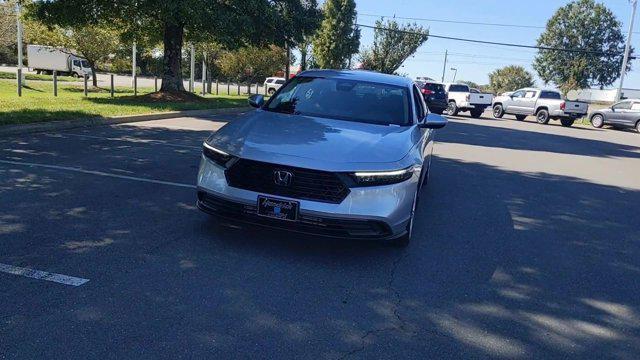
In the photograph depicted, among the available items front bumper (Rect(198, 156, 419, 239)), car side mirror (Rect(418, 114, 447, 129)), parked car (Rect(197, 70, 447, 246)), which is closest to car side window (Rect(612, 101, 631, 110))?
car side mirror (Rect(418, 114, 447, 129))

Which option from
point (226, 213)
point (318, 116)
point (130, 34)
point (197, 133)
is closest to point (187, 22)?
point (130, 34)

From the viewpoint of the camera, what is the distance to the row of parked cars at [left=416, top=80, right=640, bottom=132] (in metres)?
27.4

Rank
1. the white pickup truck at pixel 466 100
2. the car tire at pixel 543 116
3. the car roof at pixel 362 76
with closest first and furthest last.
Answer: the car roof at pixel 362 76, the car tire at pixel 543 116, the white pickup truck at pixel 466 100

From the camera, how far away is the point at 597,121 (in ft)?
97.5

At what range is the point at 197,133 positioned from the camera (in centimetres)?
1258

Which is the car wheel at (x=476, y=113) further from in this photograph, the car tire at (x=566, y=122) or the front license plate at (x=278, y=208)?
the front license plate at (x=278, y=208)

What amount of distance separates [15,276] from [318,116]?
3.11 m

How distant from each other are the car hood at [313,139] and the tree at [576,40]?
7652 centimetres

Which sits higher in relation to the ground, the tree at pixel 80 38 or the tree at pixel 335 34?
the tree at pixel 335 34

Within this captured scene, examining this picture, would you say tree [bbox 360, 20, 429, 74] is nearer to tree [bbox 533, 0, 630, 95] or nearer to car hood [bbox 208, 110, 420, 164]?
tree [bbox 533, 0, 630, 95]

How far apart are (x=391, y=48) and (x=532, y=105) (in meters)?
30.6

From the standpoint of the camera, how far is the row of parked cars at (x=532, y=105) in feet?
89.9

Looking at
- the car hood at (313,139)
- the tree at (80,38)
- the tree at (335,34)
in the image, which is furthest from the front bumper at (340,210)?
the tree at (335,34)

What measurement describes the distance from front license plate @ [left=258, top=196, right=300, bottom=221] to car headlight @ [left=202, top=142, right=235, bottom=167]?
18.2 inches
